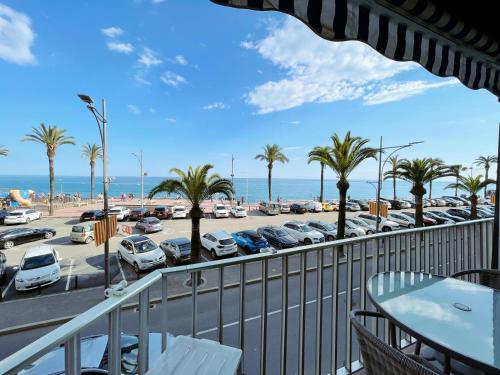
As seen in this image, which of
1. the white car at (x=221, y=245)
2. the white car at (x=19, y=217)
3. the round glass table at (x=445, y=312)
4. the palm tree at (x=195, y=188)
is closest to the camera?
the round glass table at (x=445, y=312)

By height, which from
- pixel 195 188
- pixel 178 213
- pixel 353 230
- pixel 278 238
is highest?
pixel 195 188

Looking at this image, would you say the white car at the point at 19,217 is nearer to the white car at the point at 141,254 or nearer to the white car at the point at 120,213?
the white car at the point at 120,213

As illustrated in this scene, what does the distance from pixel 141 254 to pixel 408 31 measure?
45.9ft

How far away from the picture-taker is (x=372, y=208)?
795 inches

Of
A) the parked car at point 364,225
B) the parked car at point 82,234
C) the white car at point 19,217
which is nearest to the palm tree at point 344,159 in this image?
the parked car at point 364,225

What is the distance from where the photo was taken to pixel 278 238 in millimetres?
17578

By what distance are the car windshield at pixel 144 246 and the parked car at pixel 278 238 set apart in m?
7.66

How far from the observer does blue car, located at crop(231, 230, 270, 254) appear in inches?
643

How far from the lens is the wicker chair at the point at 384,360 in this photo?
1.11 metres

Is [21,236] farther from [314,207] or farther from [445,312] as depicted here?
[314,207]

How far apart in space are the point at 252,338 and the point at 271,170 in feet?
113

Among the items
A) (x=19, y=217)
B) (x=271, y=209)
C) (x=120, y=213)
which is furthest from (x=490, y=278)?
(x=19, y=217)

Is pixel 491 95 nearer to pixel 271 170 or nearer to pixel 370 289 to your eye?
pixel 370 289

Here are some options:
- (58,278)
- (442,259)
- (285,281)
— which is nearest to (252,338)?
(442,259)
